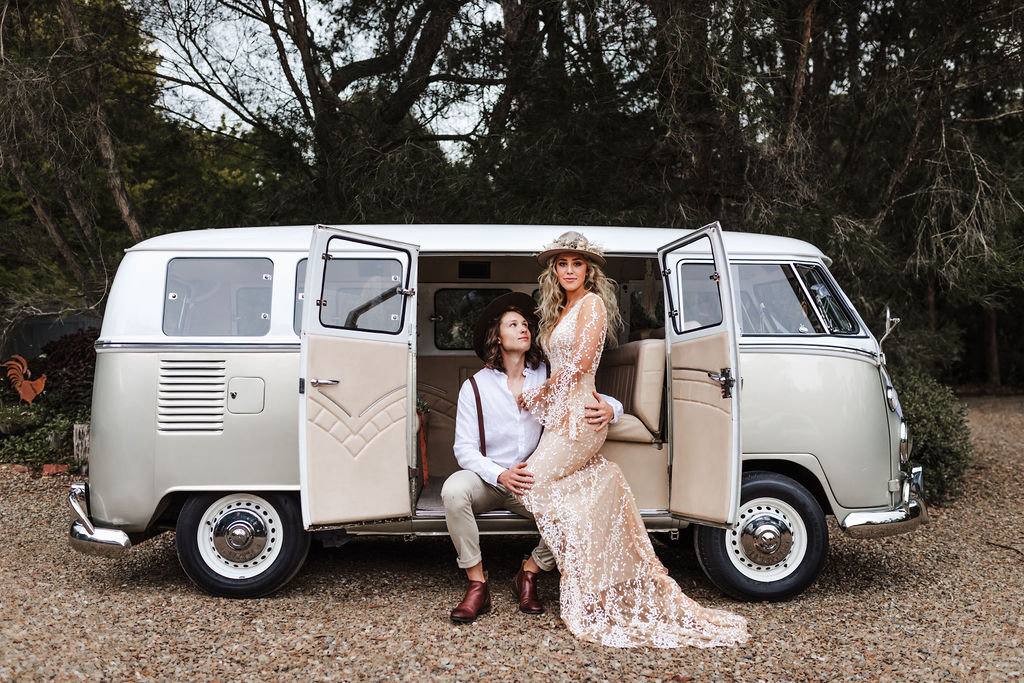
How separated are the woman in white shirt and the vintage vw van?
0.25 m

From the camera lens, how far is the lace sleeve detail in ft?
15.1

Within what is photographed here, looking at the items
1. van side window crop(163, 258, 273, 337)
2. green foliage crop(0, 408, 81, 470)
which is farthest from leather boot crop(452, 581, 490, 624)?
green foliage crop(0, 408, 81, 470)

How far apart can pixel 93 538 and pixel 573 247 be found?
3.16 m

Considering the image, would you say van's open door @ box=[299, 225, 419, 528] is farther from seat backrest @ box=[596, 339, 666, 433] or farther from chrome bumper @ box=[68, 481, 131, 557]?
seat backrest @ box=[596, 339, 666, 433]

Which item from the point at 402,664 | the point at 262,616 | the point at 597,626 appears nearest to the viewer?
the point at 402,664

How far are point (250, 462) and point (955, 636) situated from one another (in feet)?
12.8

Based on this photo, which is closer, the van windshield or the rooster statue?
the van windshield

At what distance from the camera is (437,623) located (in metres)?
4.57

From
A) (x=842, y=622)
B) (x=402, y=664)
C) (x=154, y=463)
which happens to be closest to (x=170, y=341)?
(x=154, y=463)

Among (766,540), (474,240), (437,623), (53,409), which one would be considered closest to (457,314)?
(474,240)

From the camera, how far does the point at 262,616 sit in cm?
468

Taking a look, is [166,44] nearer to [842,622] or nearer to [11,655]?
[11,655]

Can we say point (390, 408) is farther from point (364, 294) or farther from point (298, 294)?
point (298, 294)

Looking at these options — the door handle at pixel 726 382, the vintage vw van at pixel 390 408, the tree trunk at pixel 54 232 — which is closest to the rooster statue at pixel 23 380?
the tree trunk at pixel 54 232
